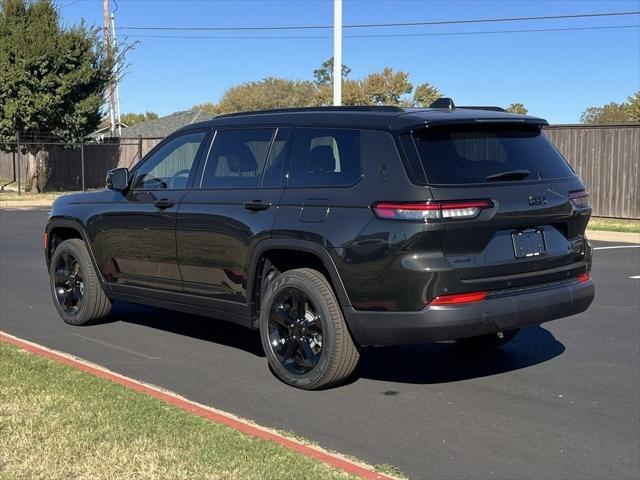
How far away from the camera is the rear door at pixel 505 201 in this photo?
4.90m

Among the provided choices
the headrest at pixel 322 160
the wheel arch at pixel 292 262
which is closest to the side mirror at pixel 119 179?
the wheel arch at pixel 292 262

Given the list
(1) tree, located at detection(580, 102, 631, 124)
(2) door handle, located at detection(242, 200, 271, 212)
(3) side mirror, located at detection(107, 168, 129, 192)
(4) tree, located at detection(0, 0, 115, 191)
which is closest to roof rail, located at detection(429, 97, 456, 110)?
(2) door handle, located at detection(242, 200, 271, 212)

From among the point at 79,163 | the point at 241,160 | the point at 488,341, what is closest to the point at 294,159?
the point at 241,160

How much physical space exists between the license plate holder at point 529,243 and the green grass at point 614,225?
13.4 meters

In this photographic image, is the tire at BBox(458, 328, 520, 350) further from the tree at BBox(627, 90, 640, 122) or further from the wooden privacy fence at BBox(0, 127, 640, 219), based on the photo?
the tree at BBox(627, 90, 640, 122)

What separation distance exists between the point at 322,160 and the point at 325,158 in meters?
0.03

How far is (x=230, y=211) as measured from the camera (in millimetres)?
5969

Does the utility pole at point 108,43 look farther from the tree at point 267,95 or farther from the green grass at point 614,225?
the tree at point 267,95

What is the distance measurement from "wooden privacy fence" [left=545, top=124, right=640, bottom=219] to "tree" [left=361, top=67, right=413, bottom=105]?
5372 centimetres

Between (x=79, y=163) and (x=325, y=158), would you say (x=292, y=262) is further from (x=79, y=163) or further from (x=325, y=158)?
(x=79, y=163)

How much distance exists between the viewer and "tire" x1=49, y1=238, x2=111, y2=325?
7.52 m

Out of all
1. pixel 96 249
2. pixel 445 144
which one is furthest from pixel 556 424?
pixel 96 249

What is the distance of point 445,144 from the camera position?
518 centimetres

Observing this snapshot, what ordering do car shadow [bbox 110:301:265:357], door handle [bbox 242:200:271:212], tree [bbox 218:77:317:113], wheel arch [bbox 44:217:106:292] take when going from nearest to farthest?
door handle [bbox 242:200:271:212] → car shadow [bbox 110:301:265:357] → wheel arch [bbox 44:217:106:292] → tree [bbox 218:77:317:113]
